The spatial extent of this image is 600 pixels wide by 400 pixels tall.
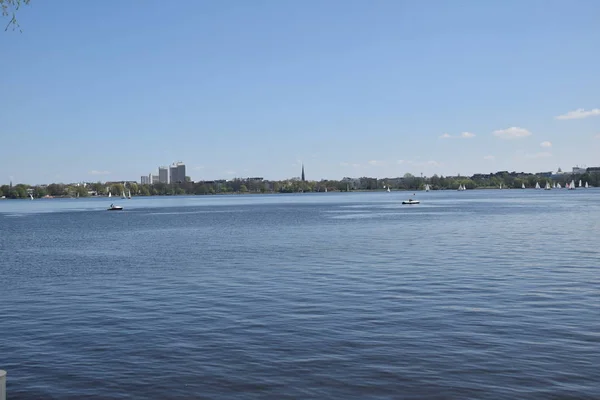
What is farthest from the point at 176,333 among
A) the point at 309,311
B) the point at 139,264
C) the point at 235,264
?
the point at 139,264

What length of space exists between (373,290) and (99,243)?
41729 millimetres

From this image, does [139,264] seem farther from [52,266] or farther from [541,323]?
[541,323]

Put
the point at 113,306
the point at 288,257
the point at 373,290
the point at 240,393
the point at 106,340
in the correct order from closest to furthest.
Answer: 1. the point at 240,393
2. the point at 106,340
3. the point at 113,306
4. the point at 373,290
5. the point at 288,257

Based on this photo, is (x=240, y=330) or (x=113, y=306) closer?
(x=240, y=330)

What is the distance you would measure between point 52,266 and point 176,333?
975 inches

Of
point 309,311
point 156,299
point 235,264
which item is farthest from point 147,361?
point 235,264

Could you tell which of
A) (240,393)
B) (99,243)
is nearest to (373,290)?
(240,393)

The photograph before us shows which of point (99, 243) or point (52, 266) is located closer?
point (52, 266)

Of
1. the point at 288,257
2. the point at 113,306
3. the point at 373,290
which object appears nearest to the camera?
the point at 113,306

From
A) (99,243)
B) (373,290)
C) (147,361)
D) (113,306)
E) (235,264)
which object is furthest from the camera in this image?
(99,243)

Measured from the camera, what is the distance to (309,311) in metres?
Result: 23.3

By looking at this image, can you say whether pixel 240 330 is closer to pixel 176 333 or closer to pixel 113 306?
pixel 176 333

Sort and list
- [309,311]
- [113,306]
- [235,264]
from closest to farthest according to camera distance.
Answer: [309,311] < [113,306] < [235,264]

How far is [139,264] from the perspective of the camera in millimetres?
41469
